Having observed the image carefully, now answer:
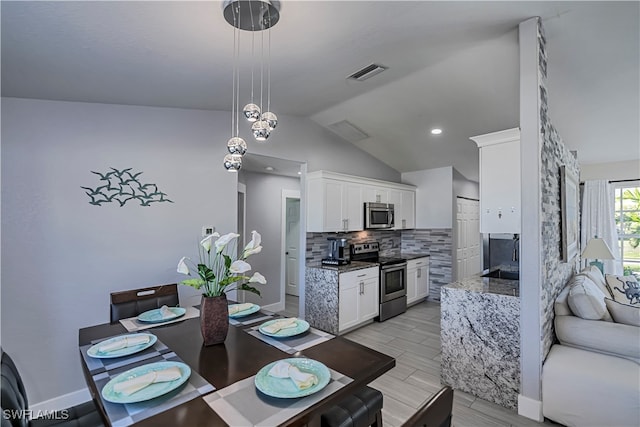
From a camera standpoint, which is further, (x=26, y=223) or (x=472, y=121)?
(x=472, y=121)

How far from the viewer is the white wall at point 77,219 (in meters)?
2.33

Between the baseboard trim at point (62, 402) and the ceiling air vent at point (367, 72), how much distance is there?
378 cm

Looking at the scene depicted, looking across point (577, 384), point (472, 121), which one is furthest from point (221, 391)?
point (472, 121)

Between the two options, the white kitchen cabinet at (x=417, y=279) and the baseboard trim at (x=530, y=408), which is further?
the white kitchen cabinet at (x=417, y=279)

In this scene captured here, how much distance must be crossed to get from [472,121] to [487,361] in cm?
292

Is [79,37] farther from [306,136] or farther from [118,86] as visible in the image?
[306,136]

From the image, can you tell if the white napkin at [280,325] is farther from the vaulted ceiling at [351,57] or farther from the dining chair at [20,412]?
the vaulted ceiling at [351,57]

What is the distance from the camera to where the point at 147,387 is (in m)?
1.26

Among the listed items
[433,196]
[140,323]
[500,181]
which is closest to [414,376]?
[500,181]

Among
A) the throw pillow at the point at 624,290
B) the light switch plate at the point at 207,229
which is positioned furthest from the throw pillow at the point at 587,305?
the light switch plate at the point at 207,229

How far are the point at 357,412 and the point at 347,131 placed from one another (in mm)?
3897

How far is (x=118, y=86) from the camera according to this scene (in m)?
2.36

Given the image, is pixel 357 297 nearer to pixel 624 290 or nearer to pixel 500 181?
pixel 500 181

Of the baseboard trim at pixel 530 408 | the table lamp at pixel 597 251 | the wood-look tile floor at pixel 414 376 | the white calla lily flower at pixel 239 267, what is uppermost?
the white calla lily flower at pixel 239 267
